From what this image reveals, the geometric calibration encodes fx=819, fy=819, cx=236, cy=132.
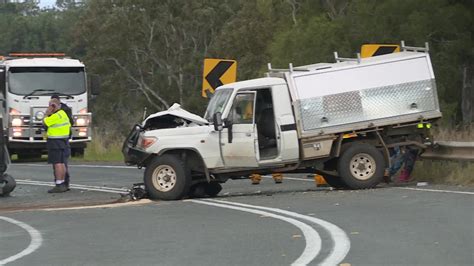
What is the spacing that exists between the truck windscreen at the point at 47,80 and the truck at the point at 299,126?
969cm

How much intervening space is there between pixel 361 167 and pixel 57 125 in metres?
6.10

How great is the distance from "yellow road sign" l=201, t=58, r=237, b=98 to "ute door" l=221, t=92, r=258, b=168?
4.35 m

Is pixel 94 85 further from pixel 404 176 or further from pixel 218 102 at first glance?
pixel 404 176

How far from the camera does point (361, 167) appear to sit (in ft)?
47.3

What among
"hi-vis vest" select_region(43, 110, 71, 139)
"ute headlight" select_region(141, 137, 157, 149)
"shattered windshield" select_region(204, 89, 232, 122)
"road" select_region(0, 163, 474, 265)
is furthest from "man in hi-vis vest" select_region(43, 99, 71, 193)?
"shattered windshield" select_region(204, 89, 232, 122)

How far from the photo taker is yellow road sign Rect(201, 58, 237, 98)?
1859cm

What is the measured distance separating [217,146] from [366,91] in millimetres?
2775

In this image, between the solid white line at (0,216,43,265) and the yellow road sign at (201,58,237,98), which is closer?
the solid white line at (0,216,43,265)

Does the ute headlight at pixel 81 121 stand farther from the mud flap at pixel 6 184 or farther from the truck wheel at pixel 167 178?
the truck wheel at pixel 167 178

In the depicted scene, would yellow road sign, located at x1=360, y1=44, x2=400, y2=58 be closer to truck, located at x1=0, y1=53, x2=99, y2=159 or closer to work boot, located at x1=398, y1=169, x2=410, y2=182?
work boot, located at x1=398, y1=169, x2=410, y2=182

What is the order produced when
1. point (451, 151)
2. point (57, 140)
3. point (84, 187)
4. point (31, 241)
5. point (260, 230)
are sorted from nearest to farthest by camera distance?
point (31, 241)
point (260, 230)
point (451, 151)
point (57, 140)
point (84, 187)

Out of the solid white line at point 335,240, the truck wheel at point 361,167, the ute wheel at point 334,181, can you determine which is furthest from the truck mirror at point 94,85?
the solid white line at point 335,240

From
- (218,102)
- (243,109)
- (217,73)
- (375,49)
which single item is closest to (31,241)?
(243,109)

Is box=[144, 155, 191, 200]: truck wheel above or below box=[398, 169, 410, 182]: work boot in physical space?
above
